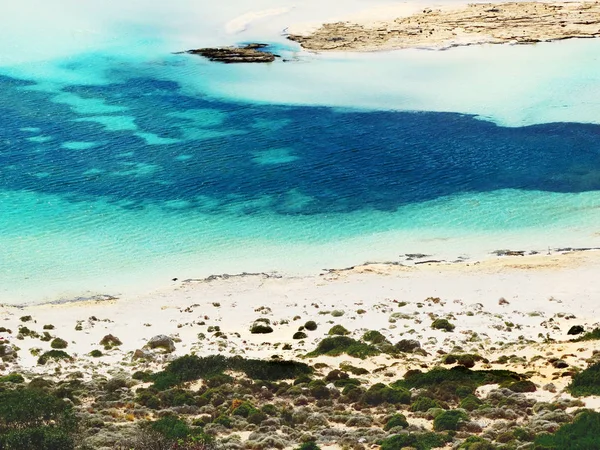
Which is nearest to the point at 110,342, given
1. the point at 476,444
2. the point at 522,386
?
the point at 522,386

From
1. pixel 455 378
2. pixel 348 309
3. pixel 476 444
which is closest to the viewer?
pixel 476 444

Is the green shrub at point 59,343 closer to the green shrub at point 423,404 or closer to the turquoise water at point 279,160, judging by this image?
the turquoise water at point 279,160

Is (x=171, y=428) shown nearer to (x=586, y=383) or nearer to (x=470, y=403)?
(x=470, y=403)

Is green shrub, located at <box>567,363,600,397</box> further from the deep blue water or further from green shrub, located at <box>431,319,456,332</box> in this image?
the deep blue water

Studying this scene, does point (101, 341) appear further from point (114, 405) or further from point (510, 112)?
point (510, 112)

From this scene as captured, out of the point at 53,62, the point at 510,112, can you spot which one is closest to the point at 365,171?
the point at 510,112

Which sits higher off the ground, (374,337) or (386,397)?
(386,397)
